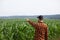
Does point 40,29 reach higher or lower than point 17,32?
higher

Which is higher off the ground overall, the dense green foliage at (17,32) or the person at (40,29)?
the person at (40,29)

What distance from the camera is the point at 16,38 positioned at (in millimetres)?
7008

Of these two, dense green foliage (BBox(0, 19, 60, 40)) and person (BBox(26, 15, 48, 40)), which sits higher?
person (BBox(26, 15, 48, 40))

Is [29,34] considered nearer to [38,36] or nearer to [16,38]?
[16,38]

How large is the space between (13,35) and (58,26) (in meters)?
3.54

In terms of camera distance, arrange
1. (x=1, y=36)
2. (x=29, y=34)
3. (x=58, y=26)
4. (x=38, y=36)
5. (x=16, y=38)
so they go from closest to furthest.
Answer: (x=38, y=36) < (x=1, y=36) < (x=16, y=38) < (x=29, y=34) < (x=58, y=26)

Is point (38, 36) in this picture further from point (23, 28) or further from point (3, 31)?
point (23, 28)

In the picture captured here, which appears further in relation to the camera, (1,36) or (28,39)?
(28,39)

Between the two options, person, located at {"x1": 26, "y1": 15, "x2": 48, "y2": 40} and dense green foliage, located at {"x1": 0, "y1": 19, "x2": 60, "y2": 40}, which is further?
dense green foliage, located at {"x1": 0, "y1": 19, "x2": 60, "y2": 40}

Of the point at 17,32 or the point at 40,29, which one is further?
the point at 17,32

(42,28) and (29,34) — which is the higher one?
(42,28)

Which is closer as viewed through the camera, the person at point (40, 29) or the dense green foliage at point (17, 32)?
the person at point (40, 29)

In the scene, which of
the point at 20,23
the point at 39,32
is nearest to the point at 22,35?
the point at 20,23

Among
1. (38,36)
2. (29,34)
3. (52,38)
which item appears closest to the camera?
(38,36)
